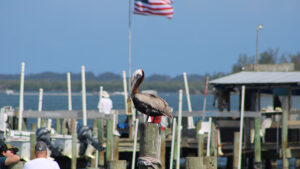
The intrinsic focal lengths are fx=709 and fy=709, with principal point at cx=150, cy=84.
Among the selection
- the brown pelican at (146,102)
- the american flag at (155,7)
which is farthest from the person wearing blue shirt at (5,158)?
the american flag at (155,7)

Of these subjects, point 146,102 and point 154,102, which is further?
point 146,102

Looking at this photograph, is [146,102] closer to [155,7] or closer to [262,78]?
[262,78]

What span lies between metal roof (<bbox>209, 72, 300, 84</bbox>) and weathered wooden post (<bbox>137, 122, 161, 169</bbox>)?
12.8 meters

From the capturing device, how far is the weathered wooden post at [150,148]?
35.7 feet

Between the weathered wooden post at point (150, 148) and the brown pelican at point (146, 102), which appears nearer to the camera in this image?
the weathered wooden post at point (150, 148)

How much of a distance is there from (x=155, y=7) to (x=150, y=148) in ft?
59.3

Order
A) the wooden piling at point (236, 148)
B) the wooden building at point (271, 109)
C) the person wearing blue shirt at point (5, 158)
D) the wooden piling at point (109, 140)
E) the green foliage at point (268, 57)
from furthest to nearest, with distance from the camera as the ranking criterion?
the green foliage at point (268, 57)
the wooden building at point (271, 109)
the wooden piling at point (109, 140)
the wooden piling at point (236, 148)
the person wearing blue shirt at point (5, 158)

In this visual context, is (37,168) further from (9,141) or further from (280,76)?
(280,76)

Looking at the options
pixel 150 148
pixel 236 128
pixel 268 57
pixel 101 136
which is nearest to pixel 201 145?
pixel 236 128

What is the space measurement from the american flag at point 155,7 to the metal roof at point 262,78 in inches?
167

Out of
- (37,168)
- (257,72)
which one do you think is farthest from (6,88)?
(37,168)

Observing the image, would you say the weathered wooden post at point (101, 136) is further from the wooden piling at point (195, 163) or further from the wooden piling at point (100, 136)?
the wooden piling at point (195, 163)

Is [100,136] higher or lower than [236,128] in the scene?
lower

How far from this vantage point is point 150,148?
10.9 meters
